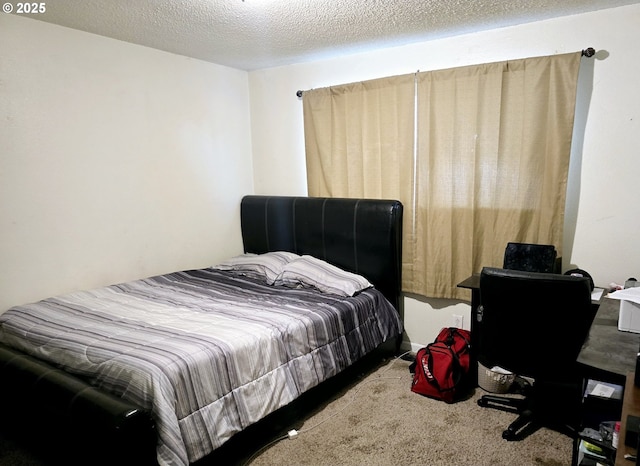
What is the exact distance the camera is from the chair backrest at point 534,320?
1.77 metres

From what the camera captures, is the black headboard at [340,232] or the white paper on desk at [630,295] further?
the black headboard at [340,232]

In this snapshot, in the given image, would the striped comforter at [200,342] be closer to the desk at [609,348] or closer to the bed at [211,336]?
the bed at [211,336]

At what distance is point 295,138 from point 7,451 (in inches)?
115

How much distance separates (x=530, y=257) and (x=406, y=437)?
133 cm

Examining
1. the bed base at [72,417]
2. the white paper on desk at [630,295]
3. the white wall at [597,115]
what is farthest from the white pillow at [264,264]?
the white paper on desk at [630,295]

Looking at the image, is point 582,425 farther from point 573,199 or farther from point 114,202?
point 114,202

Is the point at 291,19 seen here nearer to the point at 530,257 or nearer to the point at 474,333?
the point at 530,257

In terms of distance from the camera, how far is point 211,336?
2027 mm

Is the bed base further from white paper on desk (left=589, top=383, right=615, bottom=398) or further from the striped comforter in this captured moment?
white paper on desk (left=589, top=383, right=615, bottom=398)

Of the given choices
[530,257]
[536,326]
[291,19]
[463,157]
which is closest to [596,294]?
[530,257]

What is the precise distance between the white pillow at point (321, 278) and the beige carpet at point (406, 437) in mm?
709

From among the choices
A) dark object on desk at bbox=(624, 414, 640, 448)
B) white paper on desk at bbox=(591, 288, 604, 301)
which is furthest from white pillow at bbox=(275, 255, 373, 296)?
dark object on desk at bbox=(624, 414, 640, 448)

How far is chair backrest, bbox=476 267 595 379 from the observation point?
69.6 inches

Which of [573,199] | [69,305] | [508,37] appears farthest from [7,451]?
[508,37]
